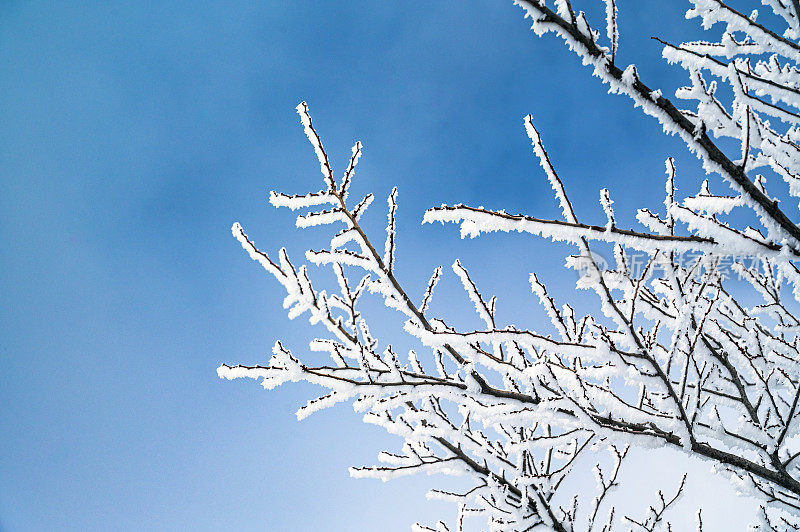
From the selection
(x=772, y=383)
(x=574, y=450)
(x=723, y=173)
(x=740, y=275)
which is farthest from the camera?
(x=740, y=275)

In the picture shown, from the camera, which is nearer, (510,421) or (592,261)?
(592,261)

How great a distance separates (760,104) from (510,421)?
2195 mm

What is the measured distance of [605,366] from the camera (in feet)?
7.88

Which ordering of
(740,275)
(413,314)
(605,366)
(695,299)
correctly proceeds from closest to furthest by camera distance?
(695,299), (413,314), (605,366), (740,275)

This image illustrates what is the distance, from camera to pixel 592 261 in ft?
5.84

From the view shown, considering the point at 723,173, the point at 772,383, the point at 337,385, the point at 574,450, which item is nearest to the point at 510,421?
the point at 337,385

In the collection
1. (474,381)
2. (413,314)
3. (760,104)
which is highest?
(760,104)

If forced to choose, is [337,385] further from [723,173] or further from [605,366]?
[723,173]

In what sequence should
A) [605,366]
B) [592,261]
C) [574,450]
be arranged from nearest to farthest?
[592,261]
[605,366]
[574,450]

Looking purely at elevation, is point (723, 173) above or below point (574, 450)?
above

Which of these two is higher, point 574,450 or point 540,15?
point 540,15

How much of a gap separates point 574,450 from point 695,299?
2235mm

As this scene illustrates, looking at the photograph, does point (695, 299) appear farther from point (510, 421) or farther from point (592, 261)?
point (510, 421)

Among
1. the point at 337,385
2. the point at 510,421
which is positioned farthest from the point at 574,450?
the point at 337,385
